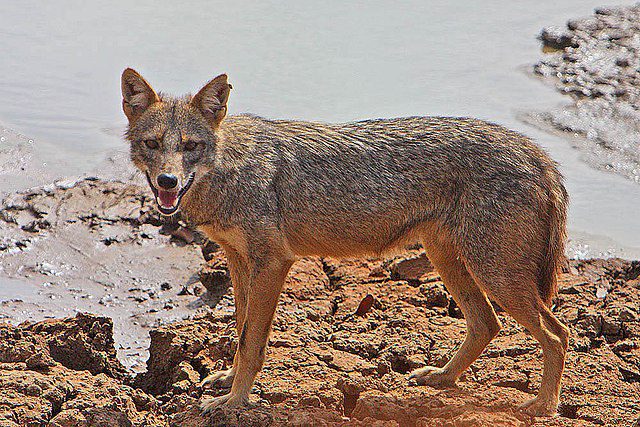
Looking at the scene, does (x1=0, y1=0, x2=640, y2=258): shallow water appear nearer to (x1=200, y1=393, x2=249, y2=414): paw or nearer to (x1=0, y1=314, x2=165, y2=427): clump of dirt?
(x1=0, y1=314, x2=165, y2=427): clump of dirt

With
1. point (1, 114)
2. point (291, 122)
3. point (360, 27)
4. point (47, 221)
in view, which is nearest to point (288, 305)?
point (291, 122)

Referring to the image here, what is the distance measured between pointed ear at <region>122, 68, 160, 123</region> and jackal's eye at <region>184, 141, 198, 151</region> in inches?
17.4

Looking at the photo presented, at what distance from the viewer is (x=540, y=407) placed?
691 cm

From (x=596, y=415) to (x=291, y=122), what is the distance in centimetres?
306

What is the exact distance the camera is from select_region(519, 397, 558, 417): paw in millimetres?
6895

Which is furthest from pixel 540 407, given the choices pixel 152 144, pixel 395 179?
pixel 152 144

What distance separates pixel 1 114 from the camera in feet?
44.1

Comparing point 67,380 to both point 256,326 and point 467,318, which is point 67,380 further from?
point 467,318

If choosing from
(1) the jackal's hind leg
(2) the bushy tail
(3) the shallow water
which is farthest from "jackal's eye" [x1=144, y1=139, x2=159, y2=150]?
(3) the shallow water

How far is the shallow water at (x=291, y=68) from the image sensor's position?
40.1ft

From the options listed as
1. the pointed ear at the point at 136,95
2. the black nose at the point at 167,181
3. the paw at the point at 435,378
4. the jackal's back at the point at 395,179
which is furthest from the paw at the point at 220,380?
the pointed ear at the point at 136,95

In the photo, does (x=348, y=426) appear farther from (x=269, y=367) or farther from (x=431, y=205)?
(x=431, y=205)

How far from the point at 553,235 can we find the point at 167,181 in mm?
2725

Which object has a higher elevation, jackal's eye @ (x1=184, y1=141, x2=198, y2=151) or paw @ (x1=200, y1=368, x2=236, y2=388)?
jackal's eye @ (x1=184, y1=141, x2=198, y2=151)
